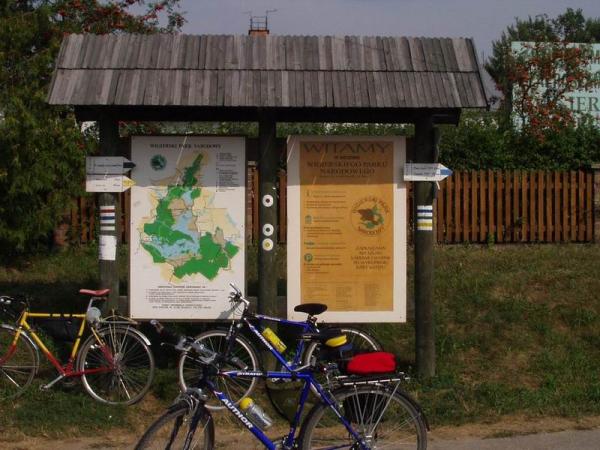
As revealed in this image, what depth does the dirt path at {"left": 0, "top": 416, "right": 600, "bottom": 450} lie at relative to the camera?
6.89m

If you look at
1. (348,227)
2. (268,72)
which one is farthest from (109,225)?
(348,227)

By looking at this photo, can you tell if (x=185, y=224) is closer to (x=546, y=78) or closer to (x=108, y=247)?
(x=108, y=247)

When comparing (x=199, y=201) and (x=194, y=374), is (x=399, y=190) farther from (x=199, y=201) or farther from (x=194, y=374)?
(x=194, y=374)

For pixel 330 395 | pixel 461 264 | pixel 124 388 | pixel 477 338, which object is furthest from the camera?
pixel 461 264

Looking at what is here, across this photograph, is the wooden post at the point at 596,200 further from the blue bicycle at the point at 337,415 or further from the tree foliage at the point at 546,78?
the blue bicycle at the point at 337,415

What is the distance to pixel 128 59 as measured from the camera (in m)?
7.90

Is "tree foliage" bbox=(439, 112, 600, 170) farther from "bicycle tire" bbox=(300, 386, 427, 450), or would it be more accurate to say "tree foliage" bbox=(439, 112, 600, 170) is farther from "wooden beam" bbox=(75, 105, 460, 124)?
"bicycle tire" bbox=(300, 386, 427, 450)

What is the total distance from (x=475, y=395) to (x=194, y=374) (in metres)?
2.42

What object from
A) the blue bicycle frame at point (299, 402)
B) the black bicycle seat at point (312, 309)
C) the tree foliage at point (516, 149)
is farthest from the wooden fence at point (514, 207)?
the blue bicycle frame at point (299, 402)

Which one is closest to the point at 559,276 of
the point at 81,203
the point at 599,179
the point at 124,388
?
the point at 599,179

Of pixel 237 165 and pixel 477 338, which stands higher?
pixel 237 165

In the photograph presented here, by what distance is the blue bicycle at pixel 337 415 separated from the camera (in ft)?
17.9

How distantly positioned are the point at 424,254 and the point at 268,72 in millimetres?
2097

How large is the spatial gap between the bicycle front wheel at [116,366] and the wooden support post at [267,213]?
113 centimetres
